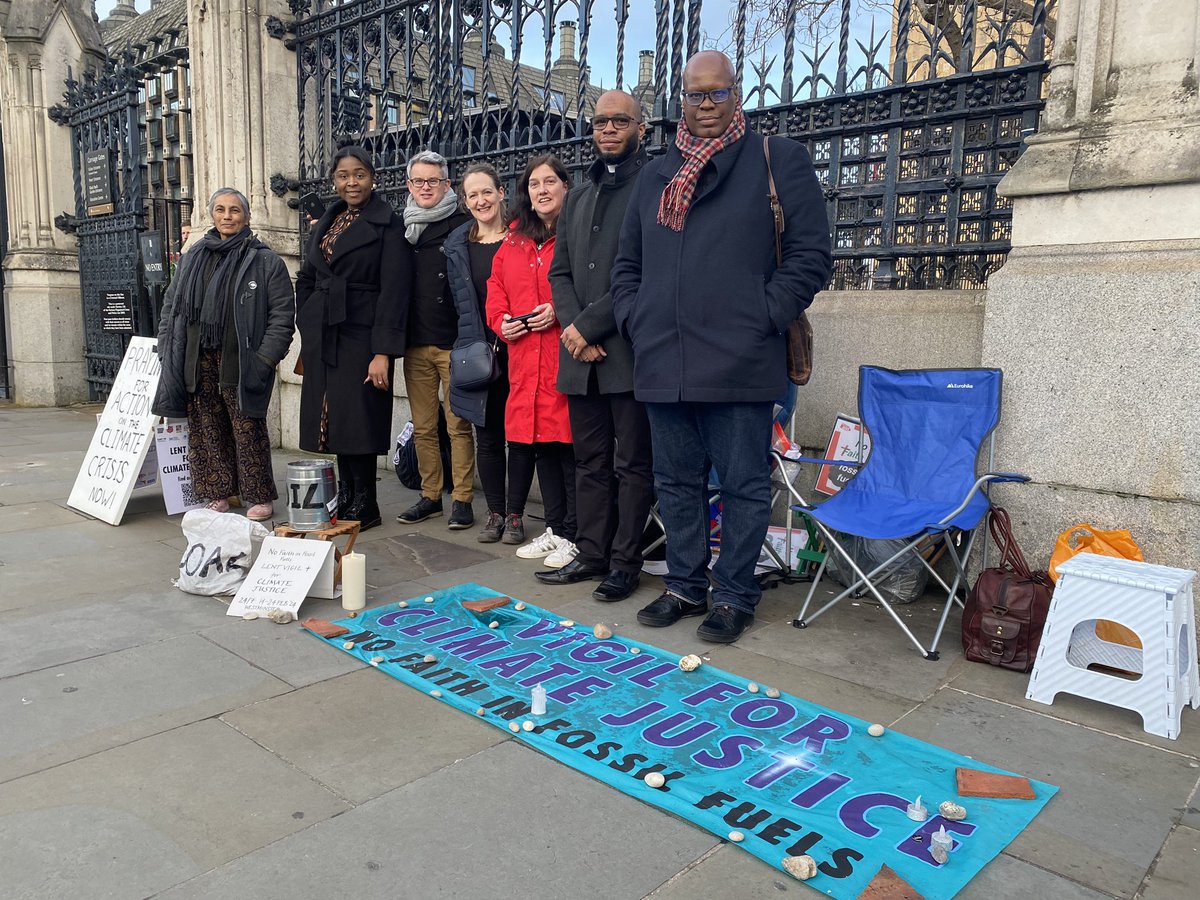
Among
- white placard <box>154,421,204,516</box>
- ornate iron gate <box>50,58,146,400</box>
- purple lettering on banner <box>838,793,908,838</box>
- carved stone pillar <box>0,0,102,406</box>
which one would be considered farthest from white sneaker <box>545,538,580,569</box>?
carved stone pillar <box>0,0,102,406</box>

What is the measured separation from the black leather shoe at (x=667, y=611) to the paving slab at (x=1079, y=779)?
1.12 meters

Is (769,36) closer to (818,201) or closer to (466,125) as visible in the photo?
(466,125)

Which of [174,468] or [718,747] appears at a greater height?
[174,468]

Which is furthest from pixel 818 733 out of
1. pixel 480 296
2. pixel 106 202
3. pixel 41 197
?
pixel 41 197

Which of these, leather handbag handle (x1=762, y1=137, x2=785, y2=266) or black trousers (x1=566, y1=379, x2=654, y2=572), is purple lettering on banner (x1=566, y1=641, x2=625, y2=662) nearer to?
black trousers (x1=566, y1=379, x2=654, y2=572)

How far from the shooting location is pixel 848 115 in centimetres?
477

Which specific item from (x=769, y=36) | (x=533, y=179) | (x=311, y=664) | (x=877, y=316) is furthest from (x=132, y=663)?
(x=769, y=36)

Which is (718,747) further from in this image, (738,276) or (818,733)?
(738,276)

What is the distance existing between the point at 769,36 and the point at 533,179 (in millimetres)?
2296

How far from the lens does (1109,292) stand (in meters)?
3.68

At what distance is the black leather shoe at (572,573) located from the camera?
14.8 feet

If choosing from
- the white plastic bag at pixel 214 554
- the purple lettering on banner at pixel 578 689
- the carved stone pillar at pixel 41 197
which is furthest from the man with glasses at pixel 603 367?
the carved stone pillar at pixel 41 197

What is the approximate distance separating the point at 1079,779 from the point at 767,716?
3.00 ft

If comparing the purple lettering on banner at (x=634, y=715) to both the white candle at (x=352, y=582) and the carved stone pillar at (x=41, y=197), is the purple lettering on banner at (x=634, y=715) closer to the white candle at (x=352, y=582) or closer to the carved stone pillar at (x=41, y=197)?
the white candle at (x=352, y=582)
